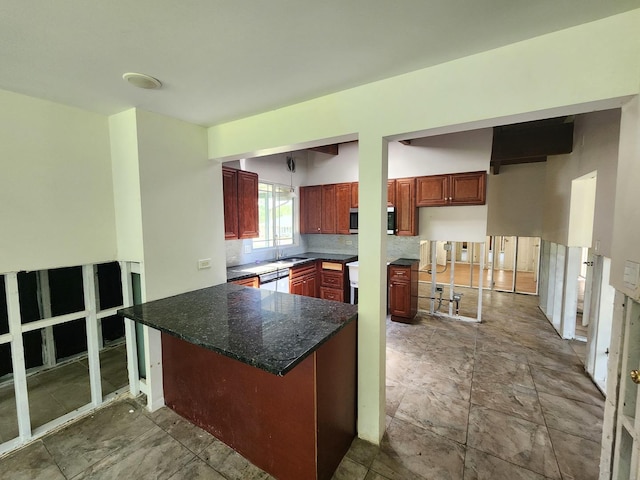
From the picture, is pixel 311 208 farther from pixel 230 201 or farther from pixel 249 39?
pixel 249 39

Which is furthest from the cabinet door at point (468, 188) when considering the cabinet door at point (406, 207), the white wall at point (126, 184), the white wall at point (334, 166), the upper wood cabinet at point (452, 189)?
the white wall at point (126, 184)

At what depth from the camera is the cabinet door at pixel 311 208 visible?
16.2 ft

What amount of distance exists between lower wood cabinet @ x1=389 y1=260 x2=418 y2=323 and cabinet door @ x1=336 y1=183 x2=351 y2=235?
1.15 m

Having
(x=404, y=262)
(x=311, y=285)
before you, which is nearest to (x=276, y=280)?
(x=311, y=285)

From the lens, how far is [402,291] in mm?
3943

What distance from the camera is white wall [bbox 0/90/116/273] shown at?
1747 millimetres

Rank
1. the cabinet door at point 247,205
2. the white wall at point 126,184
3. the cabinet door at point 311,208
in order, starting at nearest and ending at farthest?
the white wall at point 126,184 < the cabinet door at point 247,205 < the cabinet door at point 311,208

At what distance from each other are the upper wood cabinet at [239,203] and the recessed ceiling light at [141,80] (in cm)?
141

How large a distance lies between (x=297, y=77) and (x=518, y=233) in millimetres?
5491

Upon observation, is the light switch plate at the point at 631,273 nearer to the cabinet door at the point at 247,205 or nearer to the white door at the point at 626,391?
the white door at the point at 626,391

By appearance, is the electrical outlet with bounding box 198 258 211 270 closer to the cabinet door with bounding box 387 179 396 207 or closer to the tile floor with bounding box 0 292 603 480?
the tile floor with bounding box 0 292 603 480

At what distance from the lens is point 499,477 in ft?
5.24

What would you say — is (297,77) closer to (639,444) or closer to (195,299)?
(195,299)

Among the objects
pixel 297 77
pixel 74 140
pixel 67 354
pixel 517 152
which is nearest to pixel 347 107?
pixel 297 77
